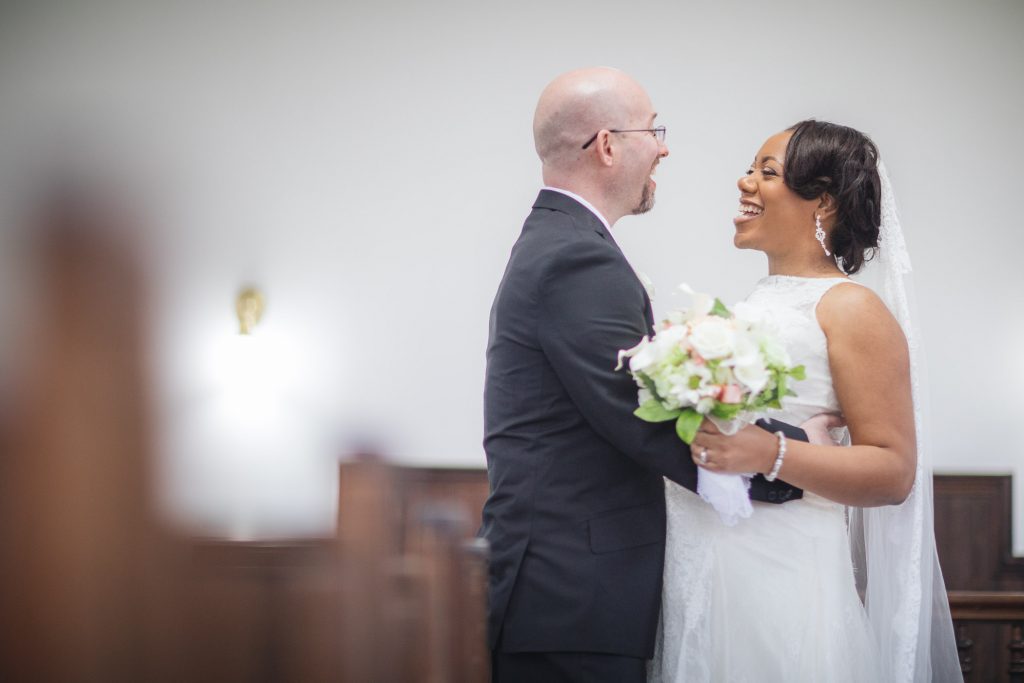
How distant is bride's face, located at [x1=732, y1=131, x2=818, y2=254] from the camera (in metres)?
2.63

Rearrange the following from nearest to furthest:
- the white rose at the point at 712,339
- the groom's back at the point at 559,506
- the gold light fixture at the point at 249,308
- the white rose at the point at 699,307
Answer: the white rose at the point at 712,339 < the white rose at the point at 699,307 < the groom's back at the point at 559,506 < the gold light fixture at the point at 249,308

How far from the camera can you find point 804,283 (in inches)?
103

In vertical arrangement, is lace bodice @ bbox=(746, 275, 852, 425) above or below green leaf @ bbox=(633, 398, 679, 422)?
above

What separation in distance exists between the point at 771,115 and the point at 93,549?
6.70 meters

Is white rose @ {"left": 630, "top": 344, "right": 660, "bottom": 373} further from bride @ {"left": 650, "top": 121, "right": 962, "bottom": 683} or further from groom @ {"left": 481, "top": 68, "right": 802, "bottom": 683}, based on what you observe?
bride @ {"left": 650, "top": 121, "right": 962, "bottom": 683}

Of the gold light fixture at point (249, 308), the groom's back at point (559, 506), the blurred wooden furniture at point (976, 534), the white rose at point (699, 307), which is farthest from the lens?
the gold light fixture at point (249, 308)

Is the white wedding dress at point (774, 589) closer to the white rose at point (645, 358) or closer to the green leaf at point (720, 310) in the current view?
the green leaf at point (720, 310)

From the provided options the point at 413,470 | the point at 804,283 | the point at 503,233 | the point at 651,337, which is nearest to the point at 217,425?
the point at 651,337

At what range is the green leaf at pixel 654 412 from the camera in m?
2.10

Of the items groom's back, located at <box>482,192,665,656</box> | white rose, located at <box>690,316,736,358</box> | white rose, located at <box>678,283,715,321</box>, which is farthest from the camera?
groom's back, located at <box>482,192,665,656</box>

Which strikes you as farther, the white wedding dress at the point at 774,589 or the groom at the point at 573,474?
the white wedding dress at the point at 774,589

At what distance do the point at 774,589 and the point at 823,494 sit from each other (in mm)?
276

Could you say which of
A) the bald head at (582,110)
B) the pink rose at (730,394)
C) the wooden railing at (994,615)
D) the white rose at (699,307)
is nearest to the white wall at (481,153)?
the wooden railing at (994,615)

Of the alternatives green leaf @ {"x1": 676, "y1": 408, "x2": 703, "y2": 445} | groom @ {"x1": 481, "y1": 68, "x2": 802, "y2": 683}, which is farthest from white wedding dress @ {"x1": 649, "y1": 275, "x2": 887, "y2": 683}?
green leaf @ {"x1": 676, "y1": 408, "x2": 703, "y2": 445}
